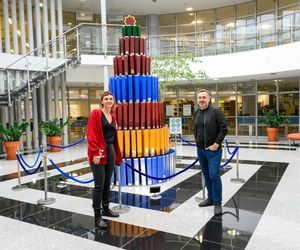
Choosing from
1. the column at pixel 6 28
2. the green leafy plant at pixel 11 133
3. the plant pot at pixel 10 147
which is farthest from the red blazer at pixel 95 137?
the column at pixel 6 28

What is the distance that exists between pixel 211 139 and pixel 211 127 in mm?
187

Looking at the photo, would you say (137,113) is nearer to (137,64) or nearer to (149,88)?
(149,88)

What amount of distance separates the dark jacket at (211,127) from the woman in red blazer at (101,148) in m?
1.39

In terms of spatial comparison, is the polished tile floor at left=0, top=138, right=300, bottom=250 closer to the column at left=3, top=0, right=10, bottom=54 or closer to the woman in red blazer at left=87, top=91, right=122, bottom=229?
the woman in red blazer at left=87, top=91, right=122, bottom=229

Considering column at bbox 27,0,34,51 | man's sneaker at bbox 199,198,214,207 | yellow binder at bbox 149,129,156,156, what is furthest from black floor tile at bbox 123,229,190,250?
column at bbox 27,0,34,51

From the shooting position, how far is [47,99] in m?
13.8

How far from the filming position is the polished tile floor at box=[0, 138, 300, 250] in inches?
145

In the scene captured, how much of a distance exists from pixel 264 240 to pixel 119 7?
16.1 meters

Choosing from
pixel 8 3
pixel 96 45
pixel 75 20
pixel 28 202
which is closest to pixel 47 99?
pixel 96 45

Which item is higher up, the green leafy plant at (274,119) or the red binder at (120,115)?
the red binder at (120,115)

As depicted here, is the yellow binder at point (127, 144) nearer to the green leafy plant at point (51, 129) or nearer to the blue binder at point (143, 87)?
the blue binder at point (143, 87)

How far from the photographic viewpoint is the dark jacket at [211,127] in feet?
14.6

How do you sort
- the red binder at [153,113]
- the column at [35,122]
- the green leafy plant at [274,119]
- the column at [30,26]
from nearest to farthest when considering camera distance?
the red binder at [153,113]
the column at [30,26]
the column at [35,122]
the green leafy plant at [274,119]

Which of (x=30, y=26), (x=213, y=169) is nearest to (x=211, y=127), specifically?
(x=213, y=169)
